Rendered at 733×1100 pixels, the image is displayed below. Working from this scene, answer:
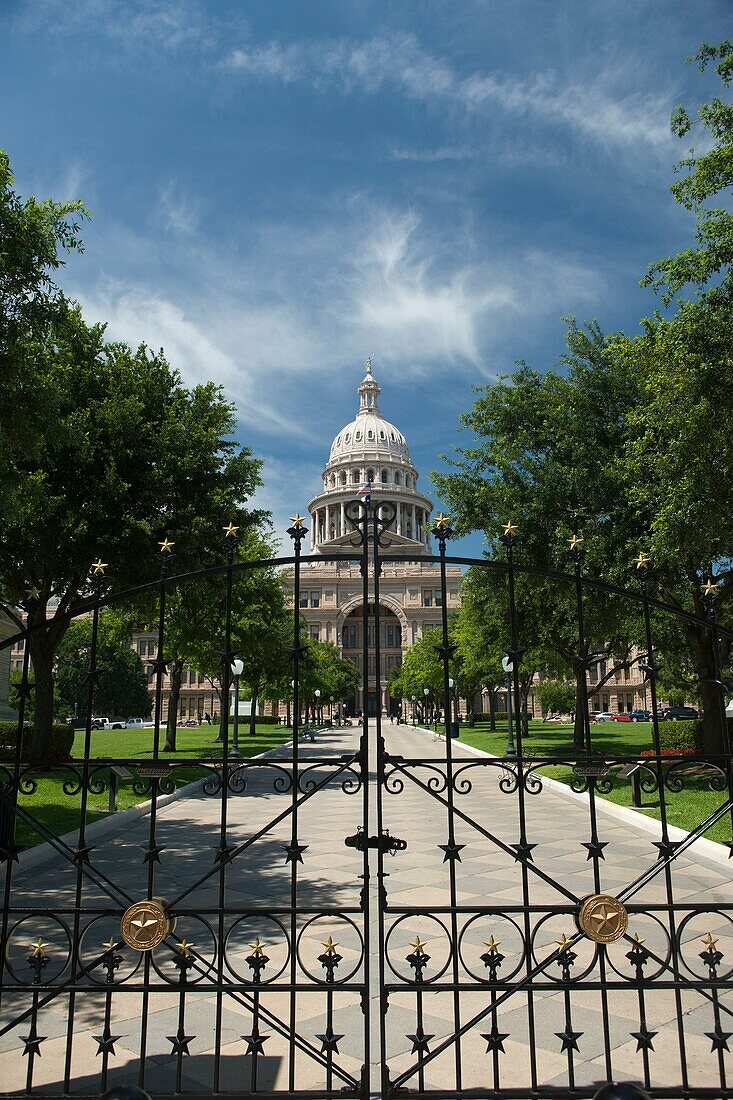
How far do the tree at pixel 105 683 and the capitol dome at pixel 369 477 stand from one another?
4414 cm

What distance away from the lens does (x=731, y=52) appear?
36.8 ft

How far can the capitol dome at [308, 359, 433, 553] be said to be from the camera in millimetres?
125250

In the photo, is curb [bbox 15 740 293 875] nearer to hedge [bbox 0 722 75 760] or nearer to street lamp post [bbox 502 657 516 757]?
street lamp post [bbox 502 657 516 757]

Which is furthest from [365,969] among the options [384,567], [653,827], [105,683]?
[384,567]

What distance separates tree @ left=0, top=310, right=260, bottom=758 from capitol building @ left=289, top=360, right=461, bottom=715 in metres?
74.3

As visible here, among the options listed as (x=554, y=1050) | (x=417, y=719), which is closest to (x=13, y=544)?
(x=554, y=1050)

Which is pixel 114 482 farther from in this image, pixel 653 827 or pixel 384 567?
pixel 384 567

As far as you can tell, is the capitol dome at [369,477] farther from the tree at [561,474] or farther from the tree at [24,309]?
the tree at [24,309]

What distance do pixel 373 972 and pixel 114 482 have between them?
513 inches

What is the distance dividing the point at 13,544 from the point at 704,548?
14.2m

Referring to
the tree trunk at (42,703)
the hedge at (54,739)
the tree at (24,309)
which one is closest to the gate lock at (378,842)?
the tree at (24,309)

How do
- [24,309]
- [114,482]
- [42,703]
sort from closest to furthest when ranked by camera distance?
[24,309] < [114,482] < [42,703]

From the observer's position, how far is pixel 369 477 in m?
127

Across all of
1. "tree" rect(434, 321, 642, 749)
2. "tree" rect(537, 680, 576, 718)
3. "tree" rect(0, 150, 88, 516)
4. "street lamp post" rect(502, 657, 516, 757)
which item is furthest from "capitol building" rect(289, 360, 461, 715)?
"tree" rect(0, 150, 88, 516)
